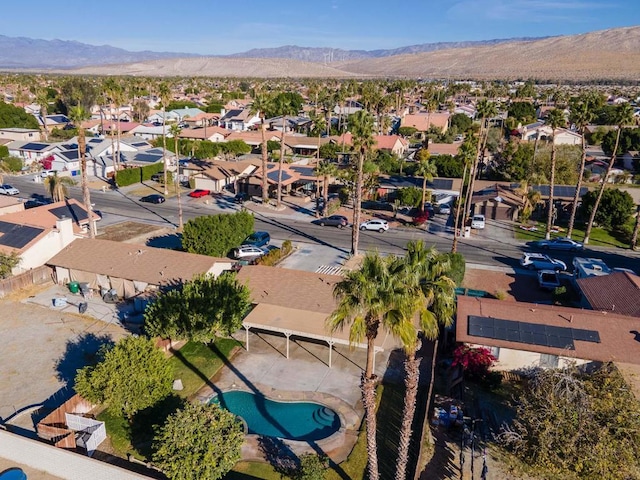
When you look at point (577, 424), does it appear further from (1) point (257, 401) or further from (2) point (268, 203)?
(2) point (268, 203)

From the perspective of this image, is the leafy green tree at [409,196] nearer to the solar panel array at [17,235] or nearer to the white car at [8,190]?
the solar panel array at [17,235]

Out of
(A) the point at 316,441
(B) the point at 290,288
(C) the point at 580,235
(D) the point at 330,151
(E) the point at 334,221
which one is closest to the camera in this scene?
(A) the point at 316,441

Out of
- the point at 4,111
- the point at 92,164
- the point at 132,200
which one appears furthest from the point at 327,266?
the point at 4,111

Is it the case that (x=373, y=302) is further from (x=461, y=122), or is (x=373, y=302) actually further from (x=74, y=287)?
(x=461, y=122)

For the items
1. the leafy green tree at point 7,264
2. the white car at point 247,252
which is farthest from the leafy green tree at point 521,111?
the leafy green tree at point 7,264

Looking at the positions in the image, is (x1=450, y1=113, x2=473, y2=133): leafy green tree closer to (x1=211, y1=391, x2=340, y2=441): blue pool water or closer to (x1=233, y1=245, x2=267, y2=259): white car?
(x1=233, y1=245, x2=267, y2=259): white car

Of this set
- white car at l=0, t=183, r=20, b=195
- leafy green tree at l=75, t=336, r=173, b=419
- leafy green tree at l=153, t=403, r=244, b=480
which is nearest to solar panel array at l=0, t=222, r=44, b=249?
leafy green tree at l=75, t=336, r=173, b=419

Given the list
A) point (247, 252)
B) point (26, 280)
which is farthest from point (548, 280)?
point (26, 280)
